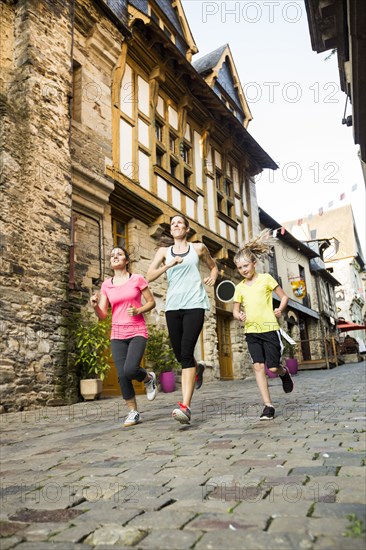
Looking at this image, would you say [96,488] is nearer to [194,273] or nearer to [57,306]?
[194,273]

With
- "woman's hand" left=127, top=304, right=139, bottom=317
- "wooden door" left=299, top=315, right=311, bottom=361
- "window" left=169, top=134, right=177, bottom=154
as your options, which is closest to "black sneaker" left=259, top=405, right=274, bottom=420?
"woman's hand" left=127, top=304, right=139, bottom=317

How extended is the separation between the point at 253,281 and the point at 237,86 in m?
15.0

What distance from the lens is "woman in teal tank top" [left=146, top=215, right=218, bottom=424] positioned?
415 centimetres

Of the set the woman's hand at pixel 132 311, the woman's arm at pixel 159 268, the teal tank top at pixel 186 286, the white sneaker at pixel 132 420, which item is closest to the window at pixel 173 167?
the woman's arm at pixel 159 268

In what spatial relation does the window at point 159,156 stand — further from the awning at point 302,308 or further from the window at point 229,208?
the awning at point 302,308

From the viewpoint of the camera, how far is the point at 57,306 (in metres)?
7.38

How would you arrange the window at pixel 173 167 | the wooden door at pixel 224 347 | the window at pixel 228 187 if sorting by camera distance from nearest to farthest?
the window at pixel 173 167
the wooden door at pixel 224 347
the window at pixel 228 187

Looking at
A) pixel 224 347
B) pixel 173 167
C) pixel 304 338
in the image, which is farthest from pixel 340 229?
pixel 173 167

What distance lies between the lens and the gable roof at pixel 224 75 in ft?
52.6

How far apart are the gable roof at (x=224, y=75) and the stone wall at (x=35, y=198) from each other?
8121 mm

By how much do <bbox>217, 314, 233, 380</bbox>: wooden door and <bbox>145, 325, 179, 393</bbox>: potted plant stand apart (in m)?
4.55

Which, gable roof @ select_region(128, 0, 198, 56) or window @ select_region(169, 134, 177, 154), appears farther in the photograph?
gable roof @ select_region(128, 0, 198, 56)

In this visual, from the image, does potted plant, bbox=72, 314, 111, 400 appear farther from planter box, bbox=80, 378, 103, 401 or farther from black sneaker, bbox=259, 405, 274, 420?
black sneaker, bbox=259, 405, 274, 420

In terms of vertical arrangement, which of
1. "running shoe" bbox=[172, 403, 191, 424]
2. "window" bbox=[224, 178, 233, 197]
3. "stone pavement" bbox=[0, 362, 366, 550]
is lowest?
"stone pavement" bbox=[0, 362, 366, 550]
